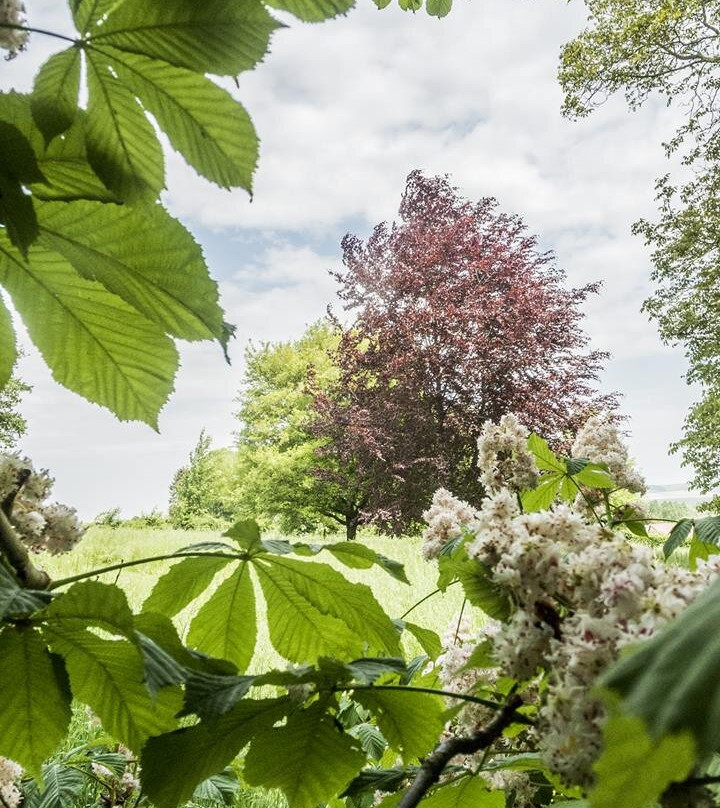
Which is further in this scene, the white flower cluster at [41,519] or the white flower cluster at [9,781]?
the white flower cluster at [9,781]

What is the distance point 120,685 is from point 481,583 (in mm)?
357

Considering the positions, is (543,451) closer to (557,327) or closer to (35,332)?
(35,332)

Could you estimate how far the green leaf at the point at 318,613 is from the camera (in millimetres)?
624

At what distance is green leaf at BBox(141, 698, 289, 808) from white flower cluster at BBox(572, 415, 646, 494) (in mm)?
1162

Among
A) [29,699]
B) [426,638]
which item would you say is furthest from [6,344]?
[426,638]

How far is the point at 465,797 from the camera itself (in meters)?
0.69

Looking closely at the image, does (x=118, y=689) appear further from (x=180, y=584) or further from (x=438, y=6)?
(x=438, y=6)

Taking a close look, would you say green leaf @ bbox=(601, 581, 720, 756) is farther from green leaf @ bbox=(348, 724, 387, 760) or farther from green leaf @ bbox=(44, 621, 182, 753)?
green leaf @ bbox=(348, 724, 387, 760)

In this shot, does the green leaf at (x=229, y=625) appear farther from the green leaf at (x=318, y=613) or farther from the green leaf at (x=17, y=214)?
the green leaf at (x=17, y=214)

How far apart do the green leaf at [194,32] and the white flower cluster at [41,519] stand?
49 cm

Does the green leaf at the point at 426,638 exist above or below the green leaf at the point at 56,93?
below

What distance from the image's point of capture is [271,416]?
1895 cm

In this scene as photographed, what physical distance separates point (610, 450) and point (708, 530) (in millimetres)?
474

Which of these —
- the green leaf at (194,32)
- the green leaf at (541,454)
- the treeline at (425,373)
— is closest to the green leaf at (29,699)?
the green leaf at (194,32)
